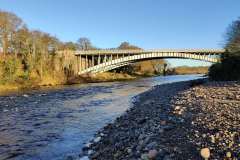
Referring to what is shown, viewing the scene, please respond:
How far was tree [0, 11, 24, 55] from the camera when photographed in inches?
2815

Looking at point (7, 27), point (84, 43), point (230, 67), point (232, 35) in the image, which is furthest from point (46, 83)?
point (84, 43)

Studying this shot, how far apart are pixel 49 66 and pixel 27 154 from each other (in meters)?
60.5

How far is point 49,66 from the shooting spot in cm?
7150

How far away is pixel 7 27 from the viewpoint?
71.9m

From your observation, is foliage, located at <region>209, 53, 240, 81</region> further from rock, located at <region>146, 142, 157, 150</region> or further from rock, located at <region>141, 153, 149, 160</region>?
rock, located at <region>141, 153, 149, 160</region>

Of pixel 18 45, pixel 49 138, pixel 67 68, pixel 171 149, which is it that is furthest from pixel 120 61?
pixel 171 149

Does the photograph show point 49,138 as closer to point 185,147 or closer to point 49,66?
point 185,147

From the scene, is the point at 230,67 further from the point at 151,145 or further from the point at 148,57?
the point at 148,57

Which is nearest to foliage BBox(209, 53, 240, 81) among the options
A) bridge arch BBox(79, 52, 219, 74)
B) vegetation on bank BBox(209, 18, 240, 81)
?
vegetation on bank BBox(209, 18, 240, 81)

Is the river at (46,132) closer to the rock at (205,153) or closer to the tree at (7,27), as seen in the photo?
the rock at (205,153)

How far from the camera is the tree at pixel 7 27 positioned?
71.5 meters

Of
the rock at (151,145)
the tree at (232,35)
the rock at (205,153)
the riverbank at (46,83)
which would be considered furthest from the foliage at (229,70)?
the riverbank at (46,83)

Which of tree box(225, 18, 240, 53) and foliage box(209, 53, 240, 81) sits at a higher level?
tree box(225, 18, 240, 53)

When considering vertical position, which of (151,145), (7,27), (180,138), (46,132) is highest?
(7,27)
